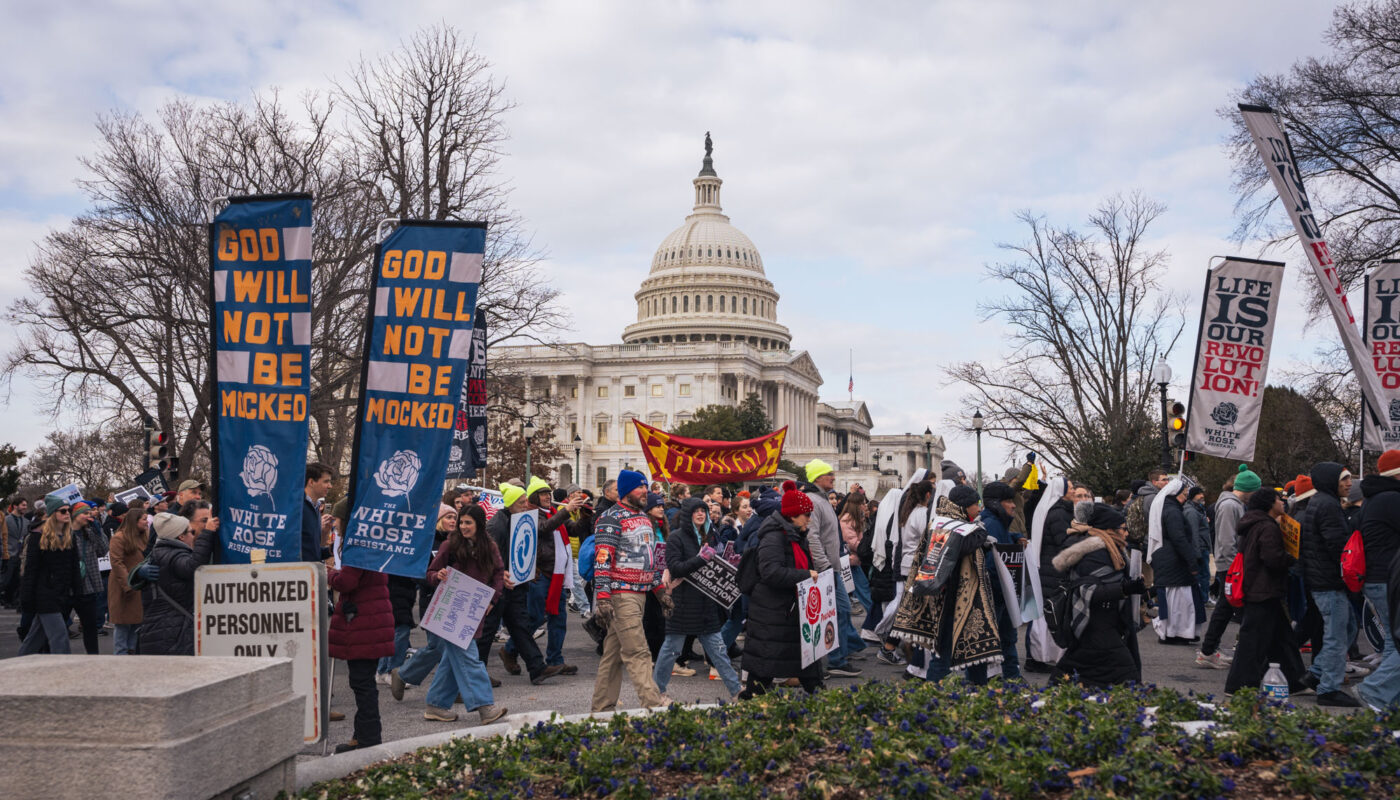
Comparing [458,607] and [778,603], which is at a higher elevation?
[778,603]

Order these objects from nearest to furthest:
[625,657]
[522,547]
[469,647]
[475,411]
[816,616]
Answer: [816,616], [625,657], [469,647], [522,547], [475,411]

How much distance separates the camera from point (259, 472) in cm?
711

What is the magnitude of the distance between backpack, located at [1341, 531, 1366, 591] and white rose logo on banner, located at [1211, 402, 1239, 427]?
302 cm

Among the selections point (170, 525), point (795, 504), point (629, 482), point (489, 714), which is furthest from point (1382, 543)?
point (170, 525)

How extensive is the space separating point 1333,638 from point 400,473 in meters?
7.82

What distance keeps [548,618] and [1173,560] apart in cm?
746

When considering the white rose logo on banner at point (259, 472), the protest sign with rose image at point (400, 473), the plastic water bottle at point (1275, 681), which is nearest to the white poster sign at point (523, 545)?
the protest sign with rose image at point (400, 473)

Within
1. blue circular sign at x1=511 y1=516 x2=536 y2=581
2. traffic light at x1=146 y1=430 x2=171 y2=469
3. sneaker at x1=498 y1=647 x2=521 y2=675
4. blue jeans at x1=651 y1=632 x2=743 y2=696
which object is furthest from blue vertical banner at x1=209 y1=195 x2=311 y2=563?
traffic light at x1=146 y1=430 x2=171 y2=469

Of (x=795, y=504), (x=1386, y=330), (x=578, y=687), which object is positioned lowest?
(x=578, y=687)

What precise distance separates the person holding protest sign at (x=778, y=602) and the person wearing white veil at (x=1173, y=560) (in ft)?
24.3

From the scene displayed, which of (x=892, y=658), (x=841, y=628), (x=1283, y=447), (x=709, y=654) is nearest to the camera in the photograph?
(x=709, y=654)

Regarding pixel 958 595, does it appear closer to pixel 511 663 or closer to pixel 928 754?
pixel 928 754

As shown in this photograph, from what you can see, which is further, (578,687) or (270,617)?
(578,687)

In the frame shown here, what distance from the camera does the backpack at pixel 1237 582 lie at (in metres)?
9.50
